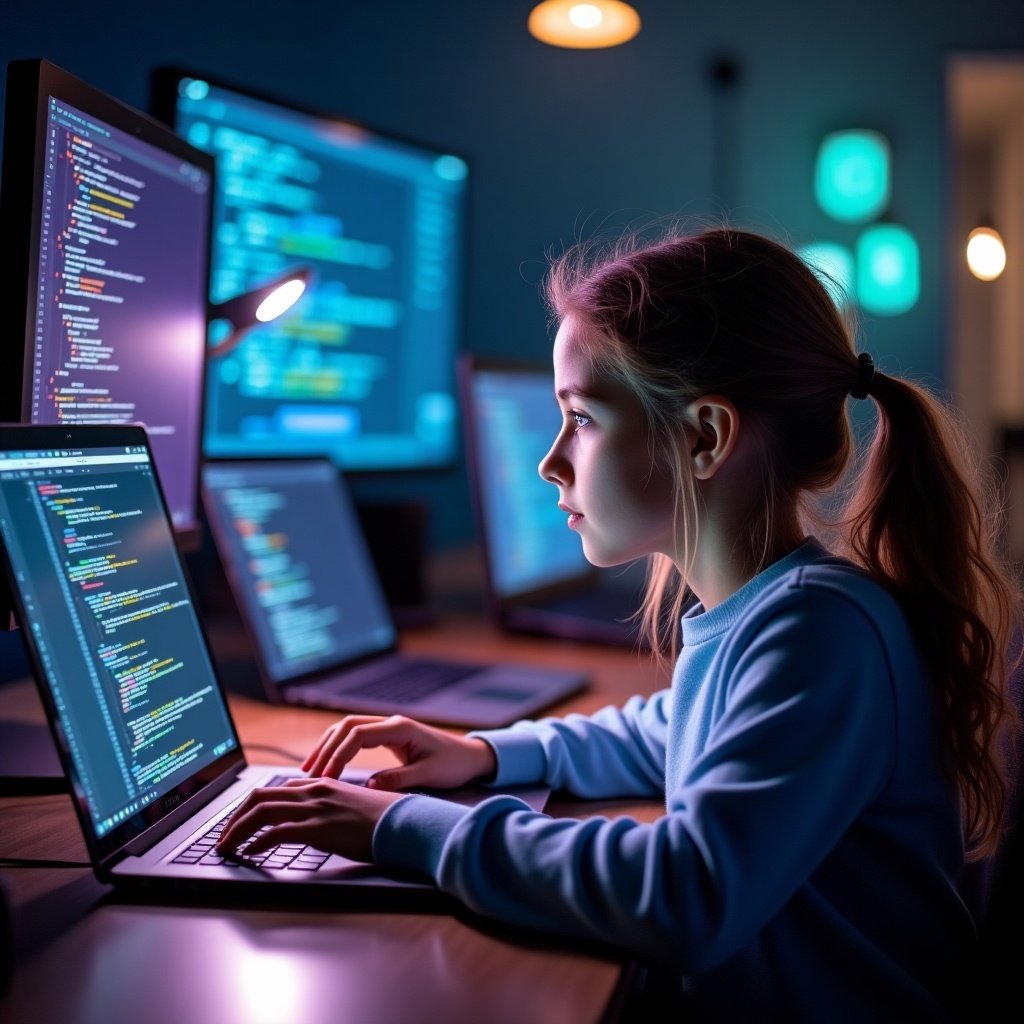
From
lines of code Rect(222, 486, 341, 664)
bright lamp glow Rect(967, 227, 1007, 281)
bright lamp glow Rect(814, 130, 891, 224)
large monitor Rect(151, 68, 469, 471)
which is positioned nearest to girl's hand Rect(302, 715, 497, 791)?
lines of code Rect(222, 486, 341, 664)

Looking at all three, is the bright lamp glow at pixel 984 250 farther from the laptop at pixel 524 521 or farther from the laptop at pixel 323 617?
the laptop at pixel 323 617

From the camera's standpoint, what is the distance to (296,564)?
1331mm

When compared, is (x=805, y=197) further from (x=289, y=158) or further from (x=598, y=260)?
(x=598, y=260)

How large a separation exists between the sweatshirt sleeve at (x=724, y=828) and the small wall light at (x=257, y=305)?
64 centimetres

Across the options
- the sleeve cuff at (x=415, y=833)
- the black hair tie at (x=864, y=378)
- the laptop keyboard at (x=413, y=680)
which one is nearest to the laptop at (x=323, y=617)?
the laptop keyboard at (x=413, y=680)

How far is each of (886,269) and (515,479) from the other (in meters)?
2.16

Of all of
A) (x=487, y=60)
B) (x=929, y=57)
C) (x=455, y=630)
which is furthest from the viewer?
(x=929, y=57)

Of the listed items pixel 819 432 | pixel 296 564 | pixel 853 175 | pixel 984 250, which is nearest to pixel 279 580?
pixel 296 564

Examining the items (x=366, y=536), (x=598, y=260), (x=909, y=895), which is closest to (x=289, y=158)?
(x=366, y=536)

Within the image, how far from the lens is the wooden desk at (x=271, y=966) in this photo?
1.88 feet

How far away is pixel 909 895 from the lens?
2.57 feet

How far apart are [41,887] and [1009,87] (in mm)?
4781

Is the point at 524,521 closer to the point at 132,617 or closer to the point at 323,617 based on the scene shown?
the point at 323,617

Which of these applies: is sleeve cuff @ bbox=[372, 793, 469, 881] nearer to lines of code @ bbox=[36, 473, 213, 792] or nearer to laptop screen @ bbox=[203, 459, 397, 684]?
lines of code @ bbox=[36, 473, 213, 792]
